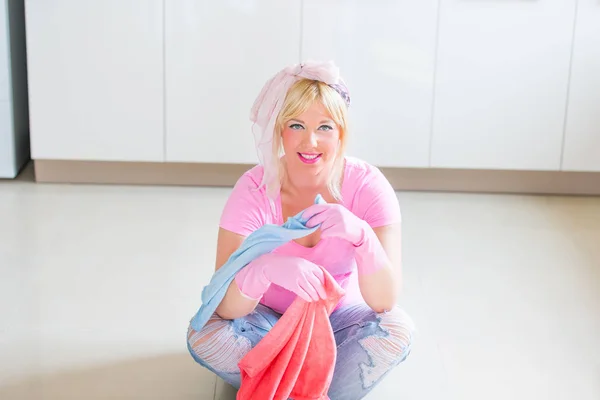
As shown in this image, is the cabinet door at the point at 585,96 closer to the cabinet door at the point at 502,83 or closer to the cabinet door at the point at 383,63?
the cabinet door at the point at 502,83

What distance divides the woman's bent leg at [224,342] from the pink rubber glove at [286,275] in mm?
153

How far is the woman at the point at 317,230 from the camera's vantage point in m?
2.21

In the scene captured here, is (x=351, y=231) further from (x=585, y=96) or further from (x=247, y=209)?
(x=585, y=96)

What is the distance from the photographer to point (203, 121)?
4168 mm

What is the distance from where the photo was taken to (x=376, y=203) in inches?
90.5

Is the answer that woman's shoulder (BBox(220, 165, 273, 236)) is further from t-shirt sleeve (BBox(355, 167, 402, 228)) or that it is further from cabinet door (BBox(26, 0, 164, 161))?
cabinet door (BBox(26, 0, 164, 161))

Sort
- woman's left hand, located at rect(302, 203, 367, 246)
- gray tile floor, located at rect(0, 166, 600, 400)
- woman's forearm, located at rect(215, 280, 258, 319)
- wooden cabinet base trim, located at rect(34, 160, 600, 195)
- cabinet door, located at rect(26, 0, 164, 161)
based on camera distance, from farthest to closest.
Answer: wooden cabinet base trim, located at rect(34, 160, 600, 195) → cabinet door, located at rect(26, 0, 164, 161) → gray tile floor, located at rect(0, 166, 600, 400) → woman's forearm, located at rect(215, 280, 258, 319) → woman's left hand, located at rect(302, 203, 367, 246)

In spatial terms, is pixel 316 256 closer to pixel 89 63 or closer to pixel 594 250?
pixel 594 250

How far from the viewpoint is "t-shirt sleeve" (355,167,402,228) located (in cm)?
228

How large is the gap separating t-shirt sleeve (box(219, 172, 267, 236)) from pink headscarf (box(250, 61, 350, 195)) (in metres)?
0.05

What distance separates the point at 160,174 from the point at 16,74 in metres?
0.78

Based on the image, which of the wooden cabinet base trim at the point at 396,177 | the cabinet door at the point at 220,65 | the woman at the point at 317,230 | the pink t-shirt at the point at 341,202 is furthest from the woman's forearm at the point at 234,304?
the wooden cabinet base trim at the point at 396,177

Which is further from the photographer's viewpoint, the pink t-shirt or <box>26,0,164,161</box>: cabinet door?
<box>26,0,164,161</box>: cabinet door

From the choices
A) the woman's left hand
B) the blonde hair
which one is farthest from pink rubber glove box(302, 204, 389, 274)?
the blonde hair
